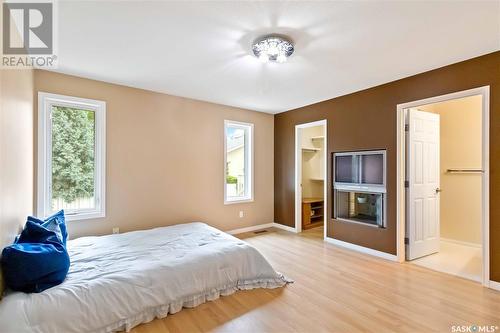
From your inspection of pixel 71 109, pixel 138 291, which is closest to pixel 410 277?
pixel 138 291

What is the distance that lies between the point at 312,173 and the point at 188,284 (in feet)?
14.6

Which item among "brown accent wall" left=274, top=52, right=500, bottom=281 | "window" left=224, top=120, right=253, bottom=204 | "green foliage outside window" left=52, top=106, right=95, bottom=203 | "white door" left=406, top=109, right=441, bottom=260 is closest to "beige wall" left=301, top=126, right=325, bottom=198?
"brown accent wall" left=274, top=52, right=500, bottom=281

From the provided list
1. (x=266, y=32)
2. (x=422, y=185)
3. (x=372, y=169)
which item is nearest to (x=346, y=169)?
(x=372, y=169)

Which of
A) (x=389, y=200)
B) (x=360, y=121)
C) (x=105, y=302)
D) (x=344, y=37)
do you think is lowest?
(x=105, y=302)

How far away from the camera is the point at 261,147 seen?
17.8 feet

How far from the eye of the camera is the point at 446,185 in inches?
168

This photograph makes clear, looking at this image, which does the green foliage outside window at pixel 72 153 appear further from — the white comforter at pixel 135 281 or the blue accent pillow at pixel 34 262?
the blue accent pillow at pixel 34 262

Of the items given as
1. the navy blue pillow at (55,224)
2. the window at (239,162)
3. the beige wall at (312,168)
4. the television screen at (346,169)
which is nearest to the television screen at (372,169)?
the television screen at (346,169)

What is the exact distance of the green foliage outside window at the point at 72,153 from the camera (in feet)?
10.6

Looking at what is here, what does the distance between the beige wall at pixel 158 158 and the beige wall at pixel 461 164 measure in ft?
11.8

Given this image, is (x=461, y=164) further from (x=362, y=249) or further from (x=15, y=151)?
(x=15, y=151)

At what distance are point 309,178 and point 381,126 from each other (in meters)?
2.56

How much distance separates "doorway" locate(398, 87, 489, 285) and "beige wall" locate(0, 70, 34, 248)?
429cm

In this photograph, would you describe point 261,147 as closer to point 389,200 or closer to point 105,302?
point 389,200
